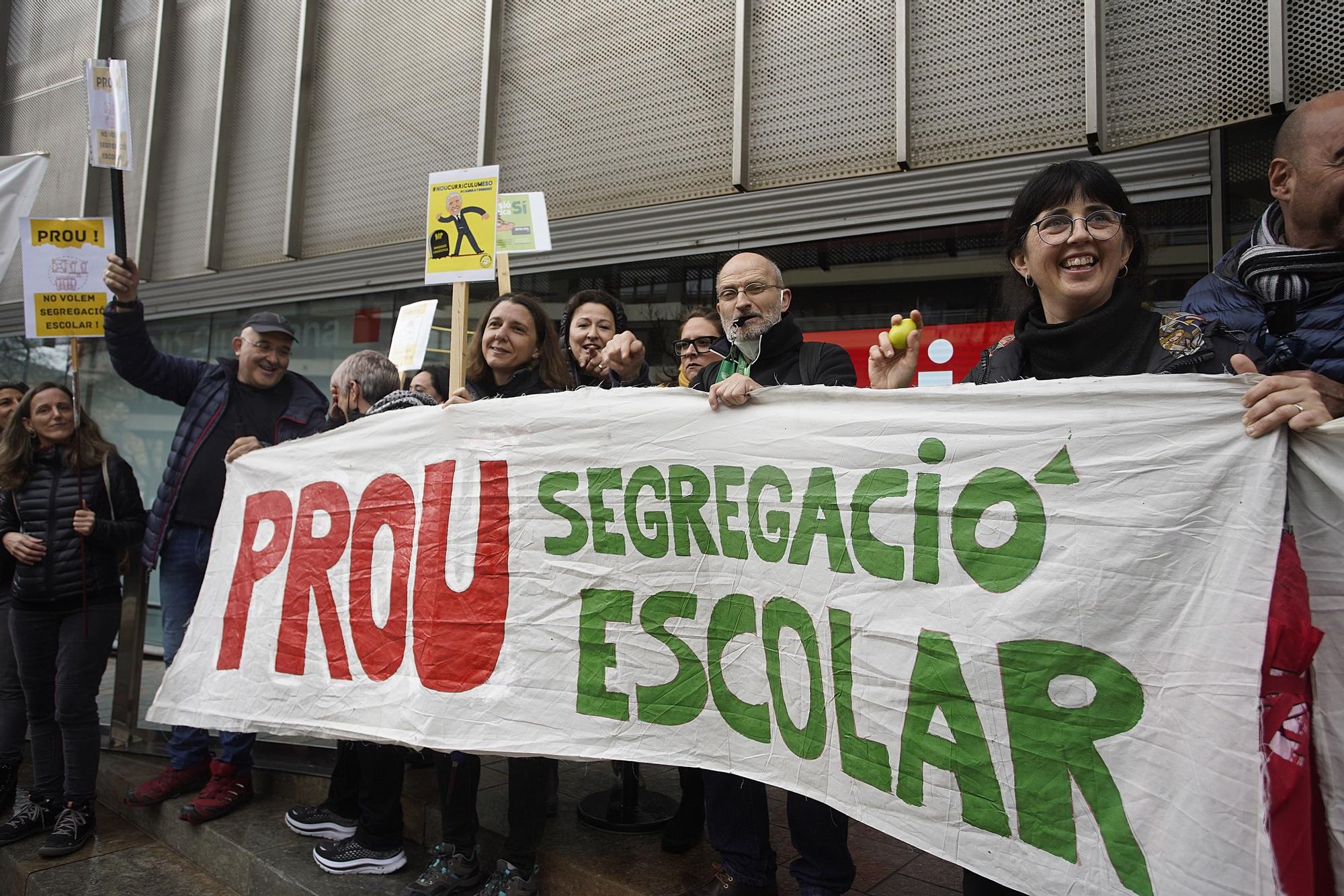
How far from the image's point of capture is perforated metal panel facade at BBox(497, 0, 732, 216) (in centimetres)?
554

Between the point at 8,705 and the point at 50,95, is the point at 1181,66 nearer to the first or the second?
the point at 8,705

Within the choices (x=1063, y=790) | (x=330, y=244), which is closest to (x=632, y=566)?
(x=1063, y=790)

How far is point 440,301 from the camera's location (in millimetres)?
7109

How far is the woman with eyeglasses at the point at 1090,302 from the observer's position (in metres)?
1.93

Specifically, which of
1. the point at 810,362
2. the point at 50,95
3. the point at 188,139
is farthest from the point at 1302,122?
the point at 50,95

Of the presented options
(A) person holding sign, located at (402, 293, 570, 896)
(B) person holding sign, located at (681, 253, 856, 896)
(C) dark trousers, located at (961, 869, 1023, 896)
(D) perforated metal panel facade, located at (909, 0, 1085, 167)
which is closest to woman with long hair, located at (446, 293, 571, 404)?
(A) person holding sign, located at (402, 293, 570, 896)

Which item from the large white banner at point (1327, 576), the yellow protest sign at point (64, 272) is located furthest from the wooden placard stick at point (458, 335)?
the yellow protest sign at point (64, 272)

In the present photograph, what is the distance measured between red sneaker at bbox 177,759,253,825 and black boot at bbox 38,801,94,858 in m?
0.40

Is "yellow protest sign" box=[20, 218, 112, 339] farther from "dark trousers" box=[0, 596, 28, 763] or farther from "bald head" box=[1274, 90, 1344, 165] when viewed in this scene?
"bald head" box=[1274, 90, 1344, 165]

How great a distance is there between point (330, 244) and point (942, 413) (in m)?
6.60

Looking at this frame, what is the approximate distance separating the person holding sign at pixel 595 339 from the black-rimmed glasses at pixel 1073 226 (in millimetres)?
1730

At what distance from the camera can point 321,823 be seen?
3.50 meters

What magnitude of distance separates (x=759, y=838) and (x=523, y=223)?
118 inches

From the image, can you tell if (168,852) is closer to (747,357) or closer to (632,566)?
(632,566)
